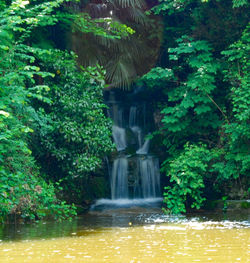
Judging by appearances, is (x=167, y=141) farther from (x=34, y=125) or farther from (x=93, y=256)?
(x=93, y=256)

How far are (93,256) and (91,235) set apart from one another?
2405 mm

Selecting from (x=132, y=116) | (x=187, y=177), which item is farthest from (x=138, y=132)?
(x=187, y=177)

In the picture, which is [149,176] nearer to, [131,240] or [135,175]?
[135,175]

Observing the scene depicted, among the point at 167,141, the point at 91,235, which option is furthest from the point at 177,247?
the point at 167,141

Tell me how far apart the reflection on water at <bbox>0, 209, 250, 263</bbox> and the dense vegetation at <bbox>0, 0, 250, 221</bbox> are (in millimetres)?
1041

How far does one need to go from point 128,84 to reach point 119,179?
396cm

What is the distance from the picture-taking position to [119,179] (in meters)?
17.1

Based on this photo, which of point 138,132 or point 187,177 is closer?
point 187,177

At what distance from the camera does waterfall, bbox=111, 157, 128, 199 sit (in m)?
16.9

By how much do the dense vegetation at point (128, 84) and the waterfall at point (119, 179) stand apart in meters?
1.01

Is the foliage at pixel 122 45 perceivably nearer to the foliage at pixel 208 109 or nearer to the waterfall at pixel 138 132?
the foliage at pixel 208 109

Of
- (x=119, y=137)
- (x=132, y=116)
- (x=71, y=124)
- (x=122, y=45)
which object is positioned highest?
(x=122, y=45)

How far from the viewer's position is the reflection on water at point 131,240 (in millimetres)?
8023

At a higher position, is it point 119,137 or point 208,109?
point 208,109
